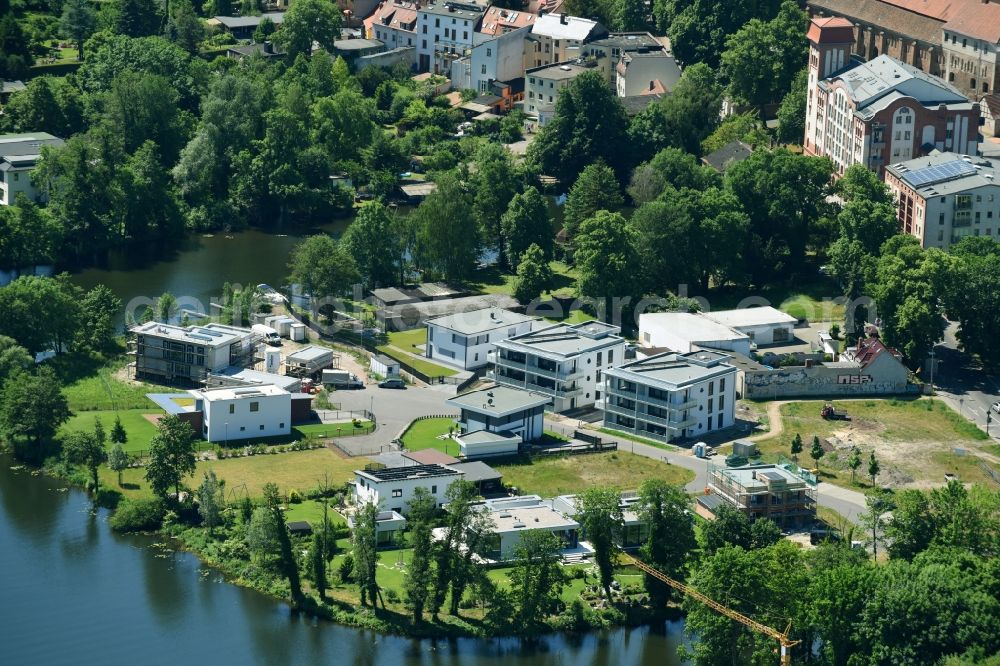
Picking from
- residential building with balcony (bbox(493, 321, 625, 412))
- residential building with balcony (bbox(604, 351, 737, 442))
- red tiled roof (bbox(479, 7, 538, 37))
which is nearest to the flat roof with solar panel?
residential building with balcony (bbox(604, 351, 737, 442))

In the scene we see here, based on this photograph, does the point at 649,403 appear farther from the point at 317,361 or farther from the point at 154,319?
the point at 154,319

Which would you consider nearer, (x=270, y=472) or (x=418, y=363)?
(x=270, y=472)

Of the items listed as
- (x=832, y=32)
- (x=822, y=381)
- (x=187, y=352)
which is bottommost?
(x=822, y=381)

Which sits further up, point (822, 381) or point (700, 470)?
point (822, 381)

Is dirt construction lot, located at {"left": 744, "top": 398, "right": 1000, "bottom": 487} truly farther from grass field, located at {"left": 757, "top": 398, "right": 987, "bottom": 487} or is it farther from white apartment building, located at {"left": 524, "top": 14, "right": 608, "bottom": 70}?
white apartment building, located at {"left": 524, "top": 14, "right": 608, "bottom": 70}

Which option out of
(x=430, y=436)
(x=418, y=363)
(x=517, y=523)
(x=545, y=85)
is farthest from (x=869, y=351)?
(x=545, y=85)

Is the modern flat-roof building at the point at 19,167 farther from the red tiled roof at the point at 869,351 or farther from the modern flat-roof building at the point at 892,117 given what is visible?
the red tiled roof at the point at 869,351

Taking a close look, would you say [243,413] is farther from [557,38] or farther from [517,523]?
[557,38]
